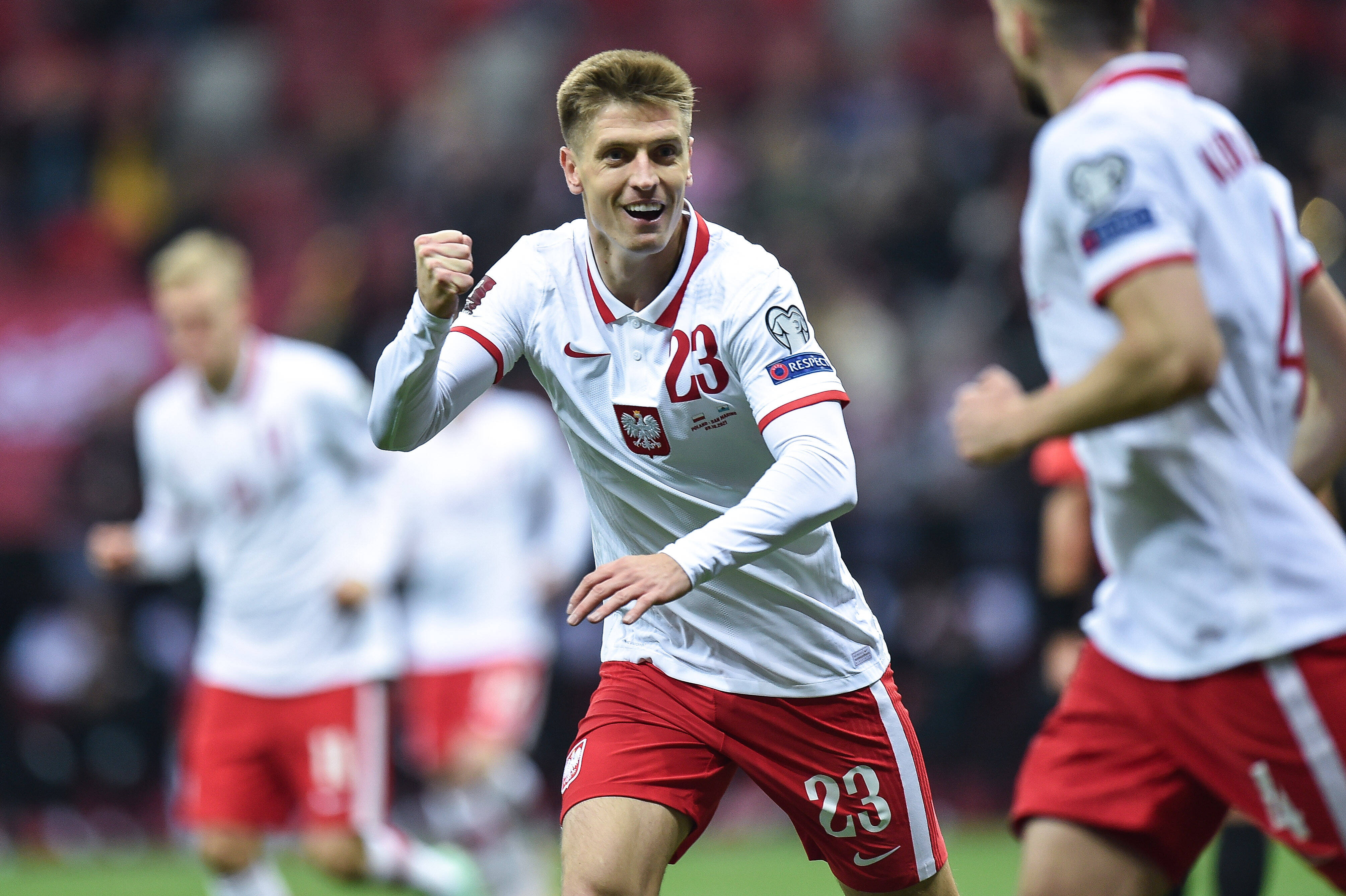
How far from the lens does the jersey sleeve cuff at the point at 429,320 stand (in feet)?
13.2

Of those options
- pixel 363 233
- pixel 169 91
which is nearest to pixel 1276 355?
pixel 363 233

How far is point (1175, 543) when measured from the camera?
121 inches

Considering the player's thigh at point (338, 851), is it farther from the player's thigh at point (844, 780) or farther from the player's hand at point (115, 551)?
the player's thigh at point (844, 780)

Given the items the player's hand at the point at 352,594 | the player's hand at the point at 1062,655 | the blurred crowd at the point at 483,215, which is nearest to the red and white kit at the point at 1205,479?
the player's hand at the point at 1062,655

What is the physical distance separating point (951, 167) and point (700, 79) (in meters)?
3.18

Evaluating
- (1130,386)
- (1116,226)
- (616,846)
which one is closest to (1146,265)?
(1116,226)

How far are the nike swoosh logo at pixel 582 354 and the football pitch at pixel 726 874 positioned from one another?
5.13 meters

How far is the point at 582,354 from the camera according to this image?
4266 millimetres

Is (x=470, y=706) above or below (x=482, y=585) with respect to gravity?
below

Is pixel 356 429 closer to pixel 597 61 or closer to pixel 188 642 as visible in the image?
pixel 597 61

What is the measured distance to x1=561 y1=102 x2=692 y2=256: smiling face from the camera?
416 centimetres

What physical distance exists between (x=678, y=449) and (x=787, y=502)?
19.6 inches

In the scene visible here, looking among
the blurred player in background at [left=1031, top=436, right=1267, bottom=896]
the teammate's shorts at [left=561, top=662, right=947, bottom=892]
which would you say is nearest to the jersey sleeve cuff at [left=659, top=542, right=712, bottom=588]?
the teammate's shorts at [left=561, top=662, right=947, bottom=892]

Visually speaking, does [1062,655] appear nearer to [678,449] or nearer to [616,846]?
[678,449]
